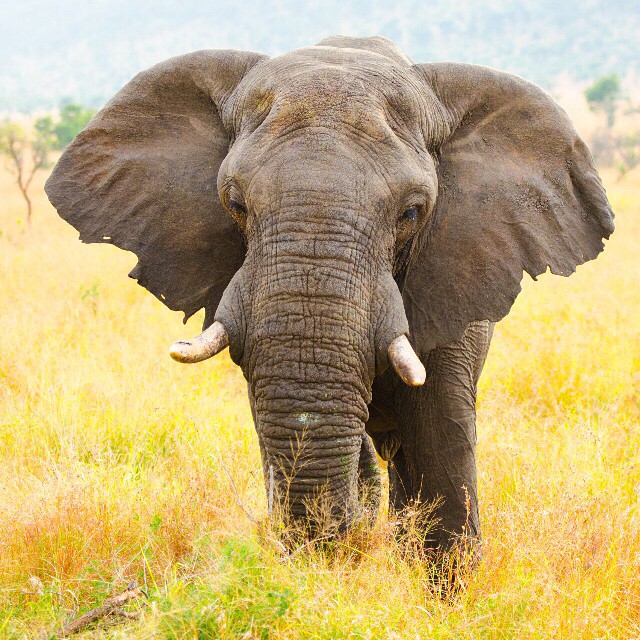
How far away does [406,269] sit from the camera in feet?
12.3

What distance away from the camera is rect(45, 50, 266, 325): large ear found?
3.95 meters

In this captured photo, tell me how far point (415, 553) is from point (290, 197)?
Result: 162 centimetres

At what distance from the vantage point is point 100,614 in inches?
137

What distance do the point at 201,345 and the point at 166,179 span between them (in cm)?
118

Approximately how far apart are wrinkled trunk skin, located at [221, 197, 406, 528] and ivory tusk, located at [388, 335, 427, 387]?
2.2 inches

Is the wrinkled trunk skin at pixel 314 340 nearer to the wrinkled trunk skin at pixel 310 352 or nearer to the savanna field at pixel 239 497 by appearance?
the wrinkled trunk skin at pixel 310 352

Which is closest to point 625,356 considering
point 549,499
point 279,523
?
point 549,499

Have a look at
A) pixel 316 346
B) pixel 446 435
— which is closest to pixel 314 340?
pixel 316 346

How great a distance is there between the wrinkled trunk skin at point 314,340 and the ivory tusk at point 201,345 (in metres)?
0.09

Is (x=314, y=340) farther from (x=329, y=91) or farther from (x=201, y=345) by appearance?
(x=329, y=91)

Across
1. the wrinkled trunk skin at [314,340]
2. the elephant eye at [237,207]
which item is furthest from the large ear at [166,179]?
the wrinkled trunk skin at [314,340]

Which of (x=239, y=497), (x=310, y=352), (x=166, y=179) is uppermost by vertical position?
(x=166, y=179)

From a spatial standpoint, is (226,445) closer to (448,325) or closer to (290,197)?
(448,325)

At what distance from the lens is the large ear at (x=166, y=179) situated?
395 centimetres
